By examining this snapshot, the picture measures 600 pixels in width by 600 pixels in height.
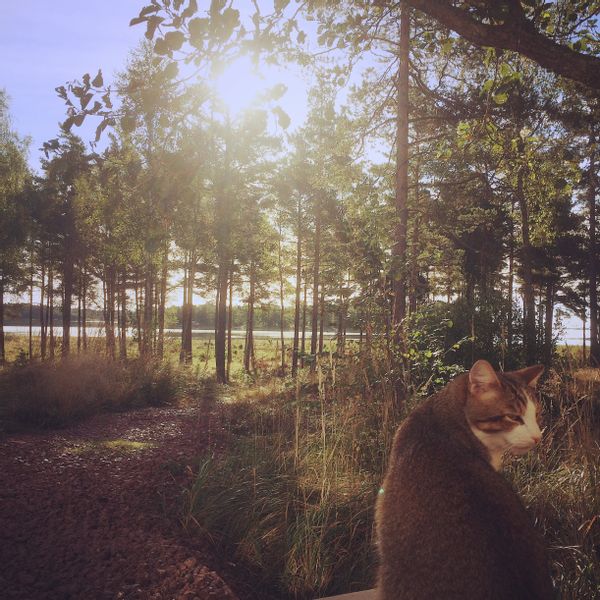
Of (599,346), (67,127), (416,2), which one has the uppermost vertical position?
(416,2)

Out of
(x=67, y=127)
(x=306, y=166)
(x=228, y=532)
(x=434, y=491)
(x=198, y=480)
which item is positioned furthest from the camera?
(x=306, y=166)

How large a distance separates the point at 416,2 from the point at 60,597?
3.99 metres

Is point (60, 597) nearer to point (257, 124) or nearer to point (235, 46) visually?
point (257, 124)

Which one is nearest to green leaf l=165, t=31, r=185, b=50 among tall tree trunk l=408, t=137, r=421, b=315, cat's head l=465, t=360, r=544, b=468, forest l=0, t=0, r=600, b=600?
forest l=0, t=0, r=600, b=600

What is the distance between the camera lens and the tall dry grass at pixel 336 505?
3078mm

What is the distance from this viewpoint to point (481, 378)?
167 centimetres

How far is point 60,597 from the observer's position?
250cm

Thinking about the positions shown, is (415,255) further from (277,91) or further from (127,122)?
(127,122)

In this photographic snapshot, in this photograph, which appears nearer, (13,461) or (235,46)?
(235,46)

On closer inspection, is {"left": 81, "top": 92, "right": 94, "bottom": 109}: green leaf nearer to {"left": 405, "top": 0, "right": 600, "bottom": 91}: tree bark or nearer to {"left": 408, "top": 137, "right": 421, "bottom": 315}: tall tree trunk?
{"left": 405, "top": 0, "right": 600, "bottom": 91}: tree bark

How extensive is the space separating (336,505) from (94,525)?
1.95 metres

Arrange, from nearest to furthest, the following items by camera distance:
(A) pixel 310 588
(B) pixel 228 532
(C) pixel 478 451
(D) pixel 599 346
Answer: (C) pixel 478 451, (A) pixel 310 588, (B) pixel 228 532, (D) pixel 599 346

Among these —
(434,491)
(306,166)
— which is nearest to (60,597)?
(434,491)

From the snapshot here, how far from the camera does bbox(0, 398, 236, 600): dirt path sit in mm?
2650
